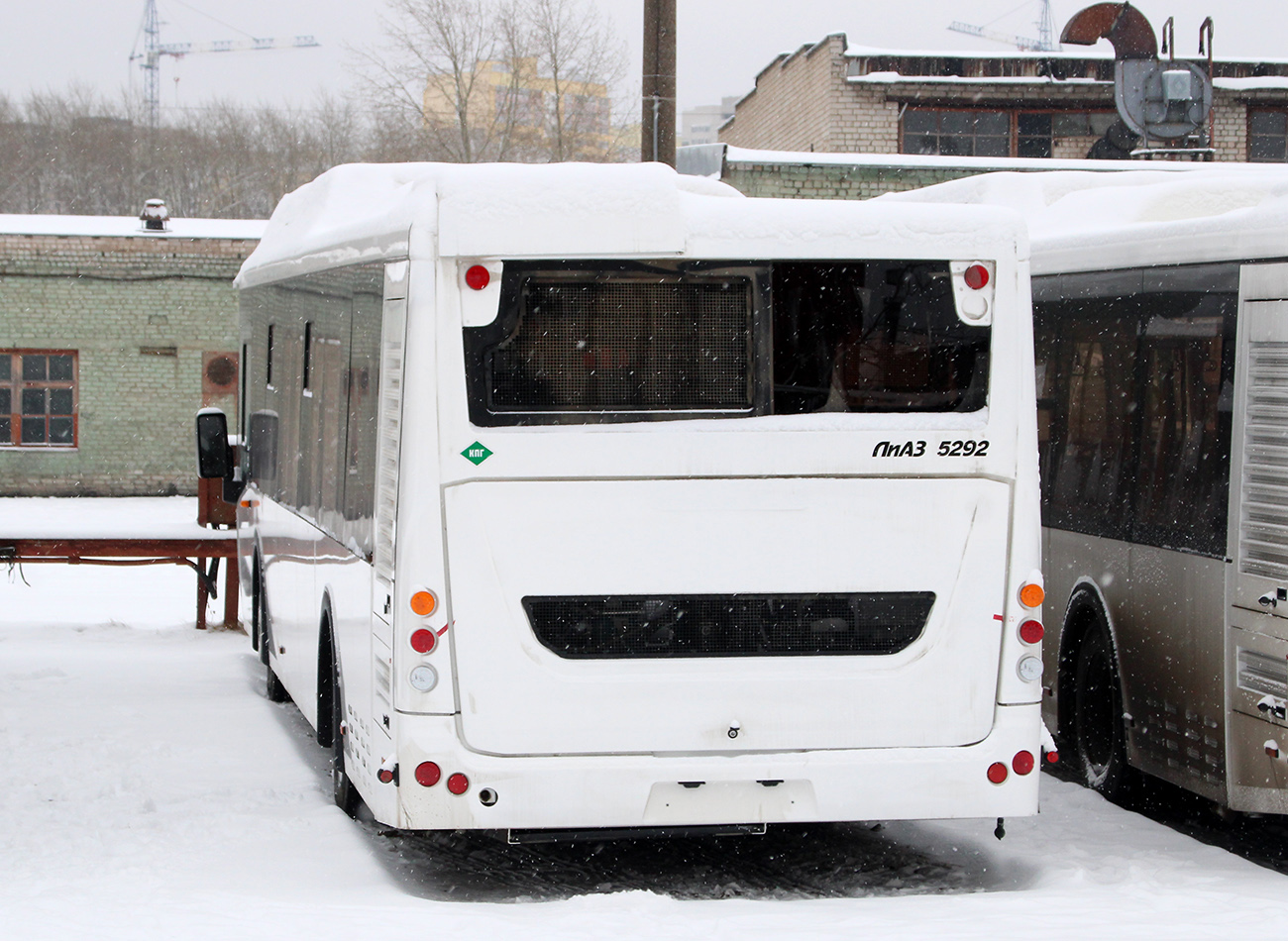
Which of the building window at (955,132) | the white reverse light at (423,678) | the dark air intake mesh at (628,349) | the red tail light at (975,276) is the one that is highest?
the building window at (955,132)

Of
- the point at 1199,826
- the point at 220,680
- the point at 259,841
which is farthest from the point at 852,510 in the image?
the point at 220,680

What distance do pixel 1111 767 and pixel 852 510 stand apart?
3109mm

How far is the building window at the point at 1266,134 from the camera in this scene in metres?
26.5

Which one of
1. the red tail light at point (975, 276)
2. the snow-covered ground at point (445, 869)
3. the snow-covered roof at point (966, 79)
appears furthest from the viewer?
the snow-covered roof at point (966, 79)

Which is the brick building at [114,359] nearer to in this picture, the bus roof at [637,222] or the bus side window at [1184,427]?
the bus side window at [1184,427]

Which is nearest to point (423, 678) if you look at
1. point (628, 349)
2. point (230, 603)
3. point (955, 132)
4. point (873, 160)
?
point (628, 349)

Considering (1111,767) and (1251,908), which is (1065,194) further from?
(1251,908)

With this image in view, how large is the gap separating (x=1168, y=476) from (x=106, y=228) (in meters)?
25.6

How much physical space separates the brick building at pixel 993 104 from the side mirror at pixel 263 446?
15.8 m

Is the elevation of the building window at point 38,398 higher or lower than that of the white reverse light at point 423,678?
higher

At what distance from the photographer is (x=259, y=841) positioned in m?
7.20

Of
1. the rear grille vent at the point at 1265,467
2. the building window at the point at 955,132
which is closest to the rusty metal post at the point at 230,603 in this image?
the rear grille vent at the point at 1265,467

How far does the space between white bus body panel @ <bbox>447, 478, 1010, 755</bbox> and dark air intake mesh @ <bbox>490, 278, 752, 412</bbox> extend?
0.98 feet

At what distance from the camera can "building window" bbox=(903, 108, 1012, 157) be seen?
87.1 ft
